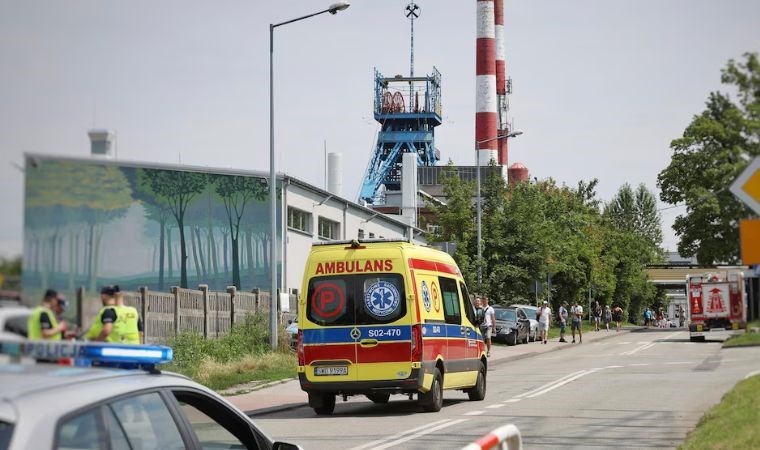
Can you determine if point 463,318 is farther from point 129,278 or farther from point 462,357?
point 129,278

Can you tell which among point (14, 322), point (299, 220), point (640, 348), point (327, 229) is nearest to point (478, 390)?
point (14, 322)

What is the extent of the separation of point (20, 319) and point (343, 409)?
16.6 metres

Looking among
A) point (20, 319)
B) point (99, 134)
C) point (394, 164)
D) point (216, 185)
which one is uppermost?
point (394, 164)

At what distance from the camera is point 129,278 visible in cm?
541

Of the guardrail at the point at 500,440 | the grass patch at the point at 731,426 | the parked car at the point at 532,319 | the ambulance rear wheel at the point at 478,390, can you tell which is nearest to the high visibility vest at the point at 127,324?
the guardrail at the point at 500,440

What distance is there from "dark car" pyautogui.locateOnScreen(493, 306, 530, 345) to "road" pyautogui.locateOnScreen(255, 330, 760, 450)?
16.5m

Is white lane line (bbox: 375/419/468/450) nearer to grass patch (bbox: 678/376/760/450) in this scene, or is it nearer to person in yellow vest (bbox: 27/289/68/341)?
grass patch (bbox: 678/376/760/450)

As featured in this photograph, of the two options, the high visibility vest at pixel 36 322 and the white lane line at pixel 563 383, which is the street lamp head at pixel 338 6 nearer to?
the white lane line at pixel 563 383

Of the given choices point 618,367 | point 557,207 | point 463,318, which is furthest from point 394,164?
point 463,318

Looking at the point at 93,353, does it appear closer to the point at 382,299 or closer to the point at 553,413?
the point at 382,299

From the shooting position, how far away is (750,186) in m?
6.64

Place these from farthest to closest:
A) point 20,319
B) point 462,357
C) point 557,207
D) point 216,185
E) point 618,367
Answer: point 557,207, point 216,185, point 618,367, point 462,357, point 20,319

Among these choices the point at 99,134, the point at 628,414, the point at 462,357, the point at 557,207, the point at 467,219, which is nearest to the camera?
the point at 99,134

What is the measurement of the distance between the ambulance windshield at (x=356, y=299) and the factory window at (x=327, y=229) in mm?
33049
